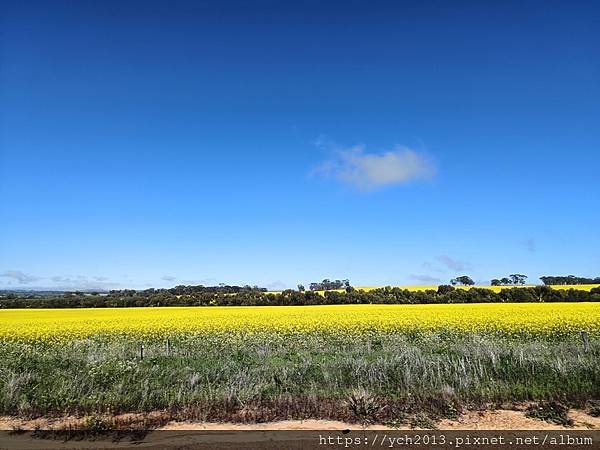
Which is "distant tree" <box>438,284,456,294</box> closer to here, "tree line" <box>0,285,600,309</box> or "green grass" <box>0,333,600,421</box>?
"tree line" <box>0,285,600,309</box>

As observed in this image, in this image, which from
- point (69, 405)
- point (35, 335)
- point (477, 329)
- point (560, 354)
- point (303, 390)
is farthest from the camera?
point (35, 335)

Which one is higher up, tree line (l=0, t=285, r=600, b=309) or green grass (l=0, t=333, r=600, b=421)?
tree line (l=0, t=285, r=600, b=309)

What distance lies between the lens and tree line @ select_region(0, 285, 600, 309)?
46.7m

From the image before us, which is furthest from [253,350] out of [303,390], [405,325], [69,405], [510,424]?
[405,325]

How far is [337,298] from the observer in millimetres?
56062

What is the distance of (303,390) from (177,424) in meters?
2.63

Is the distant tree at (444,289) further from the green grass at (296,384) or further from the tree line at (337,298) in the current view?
the green grass at (296,384)

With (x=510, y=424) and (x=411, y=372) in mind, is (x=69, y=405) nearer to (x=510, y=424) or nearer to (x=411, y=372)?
(x=411, y=372)

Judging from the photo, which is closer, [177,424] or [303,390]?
[177,424]

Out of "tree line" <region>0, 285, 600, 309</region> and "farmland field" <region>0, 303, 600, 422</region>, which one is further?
"tree line" <region>0, 285, 600, 309</region>

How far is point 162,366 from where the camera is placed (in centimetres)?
1152

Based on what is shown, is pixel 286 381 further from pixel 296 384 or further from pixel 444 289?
pixel 444 289

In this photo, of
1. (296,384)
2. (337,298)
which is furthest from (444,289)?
(296,384)

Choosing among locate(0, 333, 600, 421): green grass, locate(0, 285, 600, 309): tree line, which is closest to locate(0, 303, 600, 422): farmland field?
locate(0, 333, 600, 421): green grass
